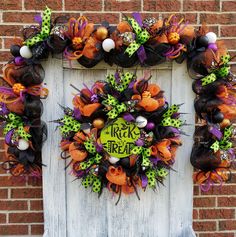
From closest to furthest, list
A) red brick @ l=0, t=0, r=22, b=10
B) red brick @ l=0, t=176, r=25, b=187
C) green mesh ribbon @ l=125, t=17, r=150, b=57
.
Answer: green mesh ribbon @ l=125, t=17, r=150, b=57 → red brick @ l=0, t=0, r=22, b=10 → red brick @ l=0, t=176, r=25, b=187

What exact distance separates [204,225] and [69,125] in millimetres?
983

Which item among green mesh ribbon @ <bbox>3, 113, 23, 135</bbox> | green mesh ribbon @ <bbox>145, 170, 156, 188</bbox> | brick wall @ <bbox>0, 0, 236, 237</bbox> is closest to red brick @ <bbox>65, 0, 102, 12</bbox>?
brick wall @ <bbox>0, 0, 236, 237</bbox>

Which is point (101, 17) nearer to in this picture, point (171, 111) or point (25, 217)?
point (171, 111)

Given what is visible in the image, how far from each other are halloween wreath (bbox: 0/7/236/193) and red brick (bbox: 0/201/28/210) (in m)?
0.37

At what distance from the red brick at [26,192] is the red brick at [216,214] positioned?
0.91 m

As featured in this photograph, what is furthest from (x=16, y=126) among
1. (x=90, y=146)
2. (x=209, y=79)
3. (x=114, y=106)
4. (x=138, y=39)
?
(x=209, y=79)

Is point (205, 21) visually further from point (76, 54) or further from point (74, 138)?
point (74, 138)

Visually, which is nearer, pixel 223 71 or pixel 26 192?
pixel 223 71

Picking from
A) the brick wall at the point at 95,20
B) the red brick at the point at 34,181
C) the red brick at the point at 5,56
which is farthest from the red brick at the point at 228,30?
the red brick at the point at 34,181

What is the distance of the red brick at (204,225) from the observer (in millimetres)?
1910

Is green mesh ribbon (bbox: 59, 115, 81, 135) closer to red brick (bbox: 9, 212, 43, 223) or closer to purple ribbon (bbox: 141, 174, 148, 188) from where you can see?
purple ribbon (bbox: 141, 174, 148, 188)

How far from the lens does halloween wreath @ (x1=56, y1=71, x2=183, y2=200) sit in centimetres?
150

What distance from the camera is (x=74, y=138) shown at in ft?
5.07

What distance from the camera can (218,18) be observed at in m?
1.75
